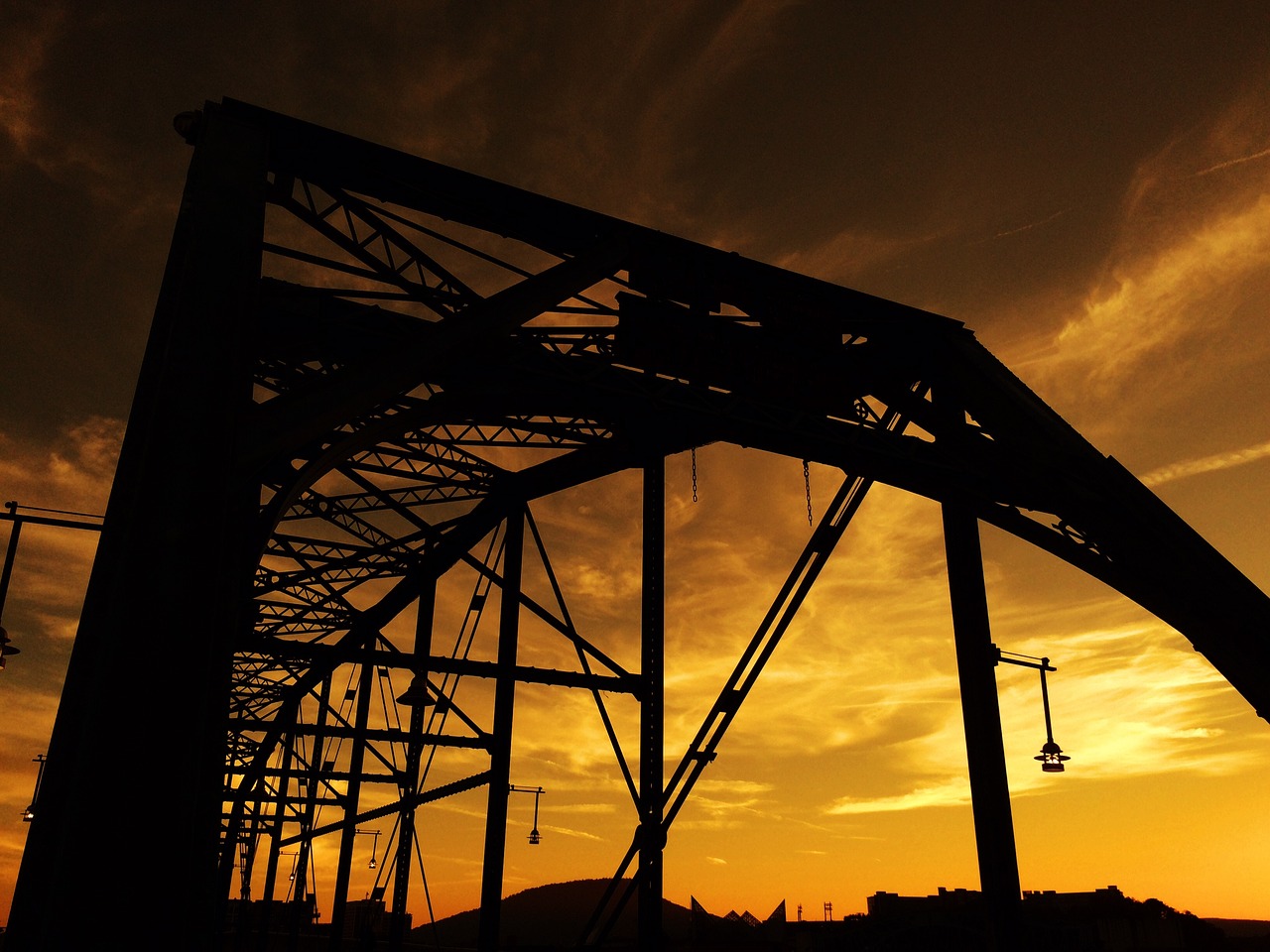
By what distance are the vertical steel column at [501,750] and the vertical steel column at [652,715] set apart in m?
3.12

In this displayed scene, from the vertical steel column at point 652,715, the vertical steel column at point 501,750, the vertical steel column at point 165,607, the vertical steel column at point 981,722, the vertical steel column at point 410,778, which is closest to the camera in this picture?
the vertical steel column at point 165,607

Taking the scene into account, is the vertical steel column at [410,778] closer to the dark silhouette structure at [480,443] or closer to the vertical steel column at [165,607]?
the dark silhouette structure at [480,443]

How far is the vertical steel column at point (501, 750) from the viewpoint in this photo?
15.0m

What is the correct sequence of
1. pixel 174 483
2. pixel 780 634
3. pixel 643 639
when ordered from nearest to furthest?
pixel 174 483, pixel 780 634, pixel 643 639

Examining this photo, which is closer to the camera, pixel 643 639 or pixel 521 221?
pixel 521 221

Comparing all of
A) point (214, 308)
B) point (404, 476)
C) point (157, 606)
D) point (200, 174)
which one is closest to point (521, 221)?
point (200, 174)

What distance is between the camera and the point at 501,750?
1634cm

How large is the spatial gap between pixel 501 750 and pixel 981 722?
919cm

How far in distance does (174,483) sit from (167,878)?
2274mm

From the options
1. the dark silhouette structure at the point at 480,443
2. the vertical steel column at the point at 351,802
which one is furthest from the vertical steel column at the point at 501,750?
the vertical steel column at the point at 351,802

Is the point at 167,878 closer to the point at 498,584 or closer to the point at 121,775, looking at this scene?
Answer: the point at 121,775

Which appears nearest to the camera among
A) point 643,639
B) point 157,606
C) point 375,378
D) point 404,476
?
point 157,606

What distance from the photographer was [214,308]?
6.51m

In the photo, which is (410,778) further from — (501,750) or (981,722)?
(981,722)
